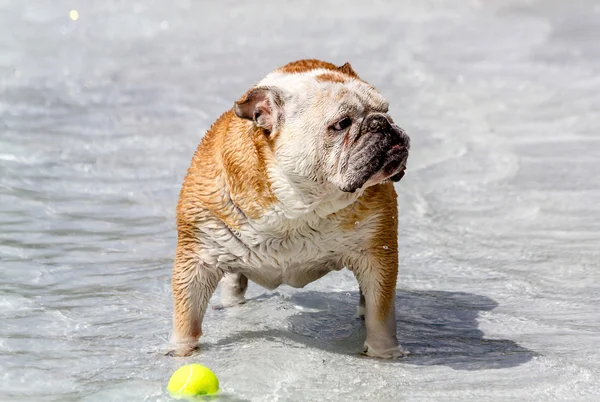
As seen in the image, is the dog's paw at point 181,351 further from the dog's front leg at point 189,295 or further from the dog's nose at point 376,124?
the dog's nose at point 376,124

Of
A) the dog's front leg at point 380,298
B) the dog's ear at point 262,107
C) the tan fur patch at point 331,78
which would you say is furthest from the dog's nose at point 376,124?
the dog's front leg at point 380,298

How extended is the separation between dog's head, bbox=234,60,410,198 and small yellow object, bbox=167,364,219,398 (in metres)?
1.09

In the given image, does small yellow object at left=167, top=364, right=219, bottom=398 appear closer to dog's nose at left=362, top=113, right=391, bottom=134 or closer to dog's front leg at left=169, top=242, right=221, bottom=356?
dog's front leg at left=169, top=242, right=221, bottom=356

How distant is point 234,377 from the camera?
5.42 meters

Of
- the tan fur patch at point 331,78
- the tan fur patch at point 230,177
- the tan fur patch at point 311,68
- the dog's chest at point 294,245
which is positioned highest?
the tan fur patch at point 311,68

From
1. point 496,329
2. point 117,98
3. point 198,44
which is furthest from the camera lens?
point 198,44

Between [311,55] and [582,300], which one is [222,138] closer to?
[582,300]

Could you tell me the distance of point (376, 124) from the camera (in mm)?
5238

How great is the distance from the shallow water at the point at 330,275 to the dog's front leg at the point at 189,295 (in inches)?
5.8

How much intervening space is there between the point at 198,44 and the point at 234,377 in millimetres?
11942

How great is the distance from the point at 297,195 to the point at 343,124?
46 cm

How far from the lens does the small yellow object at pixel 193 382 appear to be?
5117 millimetres

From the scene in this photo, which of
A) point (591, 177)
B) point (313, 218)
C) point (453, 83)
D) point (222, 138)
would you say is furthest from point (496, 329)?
point (453, 83)

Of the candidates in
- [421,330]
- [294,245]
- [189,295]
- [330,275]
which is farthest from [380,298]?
[330,275]
